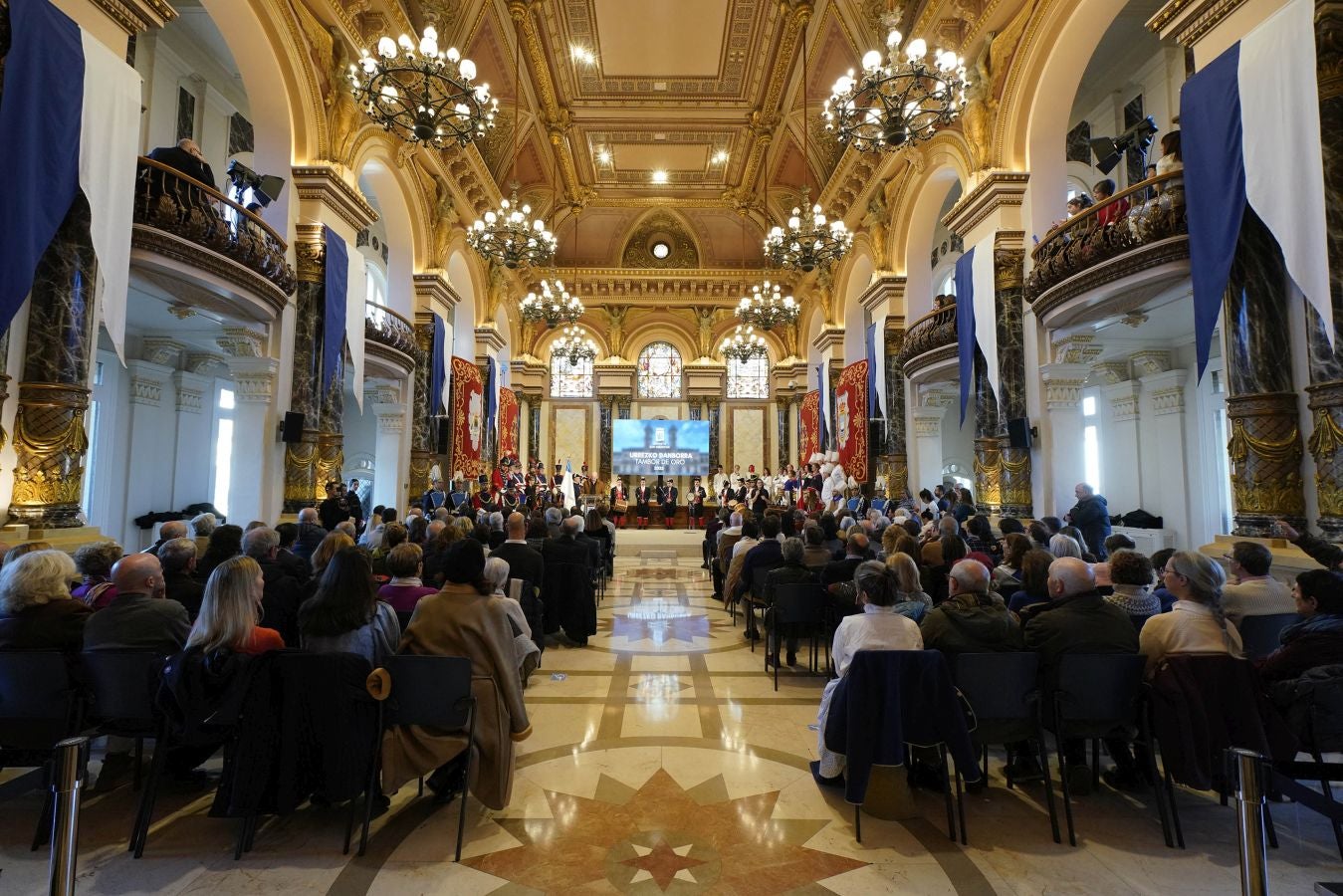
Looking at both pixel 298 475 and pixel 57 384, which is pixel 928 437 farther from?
pixel 57 384

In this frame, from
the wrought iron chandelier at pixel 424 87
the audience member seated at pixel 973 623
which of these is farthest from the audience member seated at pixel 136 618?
the wrought iron chandelier at pixel 424 87

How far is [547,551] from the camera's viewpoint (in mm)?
6289

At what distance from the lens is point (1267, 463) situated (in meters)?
4.89

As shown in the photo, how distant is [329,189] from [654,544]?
29.5 feet

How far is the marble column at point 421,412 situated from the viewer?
489 inches

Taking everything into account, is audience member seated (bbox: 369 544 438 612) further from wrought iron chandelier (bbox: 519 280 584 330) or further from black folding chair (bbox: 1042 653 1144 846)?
wrought iron chandelier (bbox: 519 280 584 330)

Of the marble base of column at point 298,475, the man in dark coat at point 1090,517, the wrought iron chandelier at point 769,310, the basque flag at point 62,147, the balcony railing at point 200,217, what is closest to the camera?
the basque flag at point 62,147

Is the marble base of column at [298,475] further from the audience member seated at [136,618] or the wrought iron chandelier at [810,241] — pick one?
the wrought iron chandelier at [810,241]

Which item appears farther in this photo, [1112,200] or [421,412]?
[421,412]

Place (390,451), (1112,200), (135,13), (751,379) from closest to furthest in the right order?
(135,13), (1112,200), (390,451), (751,379)

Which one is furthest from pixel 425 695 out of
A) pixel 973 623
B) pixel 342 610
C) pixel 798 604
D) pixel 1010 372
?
pixel 1010 372

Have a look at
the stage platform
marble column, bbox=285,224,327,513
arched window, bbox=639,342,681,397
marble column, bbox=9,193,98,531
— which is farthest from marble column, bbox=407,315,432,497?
arched window, bbox=639,342,681,397

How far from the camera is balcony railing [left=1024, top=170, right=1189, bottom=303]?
5871 millimetres

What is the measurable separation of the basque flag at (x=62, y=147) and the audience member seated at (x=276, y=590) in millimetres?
2387
